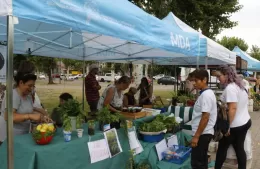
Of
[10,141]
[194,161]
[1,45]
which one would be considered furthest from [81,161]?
[1,45]

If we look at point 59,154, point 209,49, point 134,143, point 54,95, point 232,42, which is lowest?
point 54,95

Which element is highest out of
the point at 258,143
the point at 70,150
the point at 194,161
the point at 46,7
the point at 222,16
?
the point at 222,16

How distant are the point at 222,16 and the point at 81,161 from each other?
14.3 m

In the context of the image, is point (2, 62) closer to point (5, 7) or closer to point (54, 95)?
point (5, 7)

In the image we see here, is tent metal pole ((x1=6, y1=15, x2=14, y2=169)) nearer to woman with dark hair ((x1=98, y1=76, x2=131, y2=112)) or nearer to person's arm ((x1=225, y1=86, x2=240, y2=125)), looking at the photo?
woman with dark hair ((x1=98, y1=76, x2=131, y2=112))

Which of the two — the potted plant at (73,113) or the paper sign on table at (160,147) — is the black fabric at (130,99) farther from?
the potted plant at (73,113)

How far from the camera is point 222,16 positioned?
14.7 metres

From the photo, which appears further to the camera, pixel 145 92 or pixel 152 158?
pixel 145 92

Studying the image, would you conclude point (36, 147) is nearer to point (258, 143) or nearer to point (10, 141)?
point (10, 141)

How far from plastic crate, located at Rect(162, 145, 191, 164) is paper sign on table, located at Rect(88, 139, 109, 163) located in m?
1.21

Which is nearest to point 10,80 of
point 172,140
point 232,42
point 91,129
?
point 91,129

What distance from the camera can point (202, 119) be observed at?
2.86 meters

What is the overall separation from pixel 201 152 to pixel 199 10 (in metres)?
12.1

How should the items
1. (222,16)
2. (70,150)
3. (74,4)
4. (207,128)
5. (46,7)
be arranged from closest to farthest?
(46,7) < (74,4) < (70,150) < (207,128) < (222,16)
